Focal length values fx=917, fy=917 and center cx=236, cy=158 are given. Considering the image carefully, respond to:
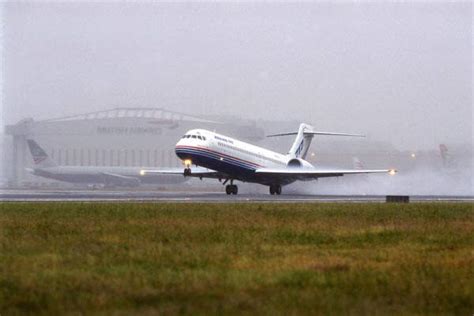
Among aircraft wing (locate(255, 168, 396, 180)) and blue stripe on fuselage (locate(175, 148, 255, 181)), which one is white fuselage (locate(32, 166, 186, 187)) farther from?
blue stripe on fuselage (locate(175, 148, 255, 181))

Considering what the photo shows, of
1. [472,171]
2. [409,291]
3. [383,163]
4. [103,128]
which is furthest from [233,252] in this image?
[103,128]

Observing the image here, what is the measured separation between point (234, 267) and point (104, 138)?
348ft

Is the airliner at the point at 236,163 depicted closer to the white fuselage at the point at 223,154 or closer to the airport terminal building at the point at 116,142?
the white fuselage at the point at 223,154

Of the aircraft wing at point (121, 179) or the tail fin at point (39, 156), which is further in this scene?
the aircraft wing at point (121, 179)

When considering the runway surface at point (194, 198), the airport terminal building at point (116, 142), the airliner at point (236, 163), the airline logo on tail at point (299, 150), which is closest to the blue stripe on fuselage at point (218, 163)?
the airliner at point (236, 163)

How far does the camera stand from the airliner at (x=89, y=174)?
111m

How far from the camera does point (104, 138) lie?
120750mm

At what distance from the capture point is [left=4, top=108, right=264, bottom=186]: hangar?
118 metres

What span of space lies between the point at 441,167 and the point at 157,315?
75562mm

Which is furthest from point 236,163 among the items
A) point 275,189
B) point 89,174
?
point 89,174

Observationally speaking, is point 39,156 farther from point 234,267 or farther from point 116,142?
point 234,267

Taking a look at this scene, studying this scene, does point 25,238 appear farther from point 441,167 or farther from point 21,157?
point 21,157

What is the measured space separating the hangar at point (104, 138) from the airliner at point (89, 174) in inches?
200

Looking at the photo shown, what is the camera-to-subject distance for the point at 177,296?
514 inches
